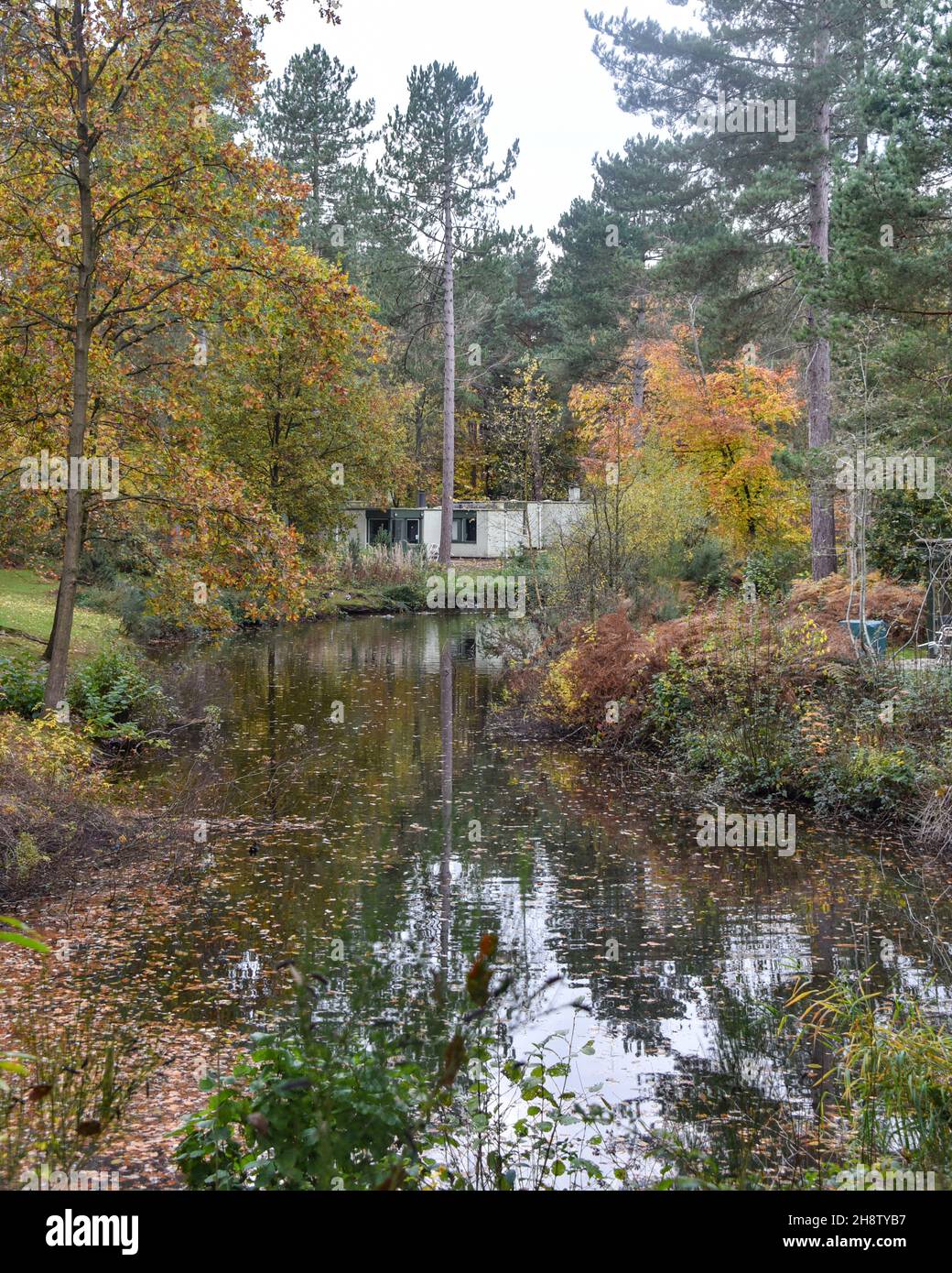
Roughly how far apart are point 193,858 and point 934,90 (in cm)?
1107

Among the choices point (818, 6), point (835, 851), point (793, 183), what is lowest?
point (835, 851)

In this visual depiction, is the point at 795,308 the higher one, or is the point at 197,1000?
the point at 795,308

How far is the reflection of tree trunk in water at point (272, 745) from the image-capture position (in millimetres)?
11727

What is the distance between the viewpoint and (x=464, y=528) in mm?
48938

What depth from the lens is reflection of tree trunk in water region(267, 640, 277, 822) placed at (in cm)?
1173

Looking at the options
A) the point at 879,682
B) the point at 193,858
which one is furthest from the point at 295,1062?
the point at 879,682

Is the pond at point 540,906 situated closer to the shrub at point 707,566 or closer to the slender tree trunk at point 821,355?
the shrub at point 707,566

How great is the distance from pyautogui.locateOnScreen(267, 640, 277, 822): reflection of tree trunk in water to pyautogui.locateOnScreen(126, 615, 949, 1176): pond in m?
0.06

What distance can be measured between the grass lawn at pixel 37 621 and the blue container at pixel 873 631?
1071 centimetres

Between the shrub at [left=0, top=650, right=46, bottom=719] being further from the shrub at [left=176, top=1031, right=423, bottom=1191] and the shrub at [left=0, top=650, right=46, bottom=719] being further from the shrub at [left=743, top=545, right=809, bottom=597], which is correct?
the shrub at [left=743, top=545, right=809, bottom=597]

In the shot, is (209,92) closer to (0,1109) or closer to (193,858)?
(193,858)

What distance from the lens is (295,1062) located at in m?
3.85

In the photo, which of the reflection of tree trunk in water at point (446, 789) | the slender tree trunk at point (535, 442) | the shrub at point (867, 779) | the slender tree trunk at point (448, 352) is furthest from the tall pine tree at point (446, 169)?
the shrub at point (867, 779)

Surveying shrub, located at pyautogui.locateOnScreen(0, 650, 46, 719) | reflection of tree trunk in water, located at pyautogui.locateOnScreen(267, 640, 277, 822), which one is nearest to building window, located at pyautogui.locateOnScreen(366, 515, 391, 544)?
reflection of tree trunk in water, located at pyautogui.locateOnScreen(267, 640, 277, 822)
